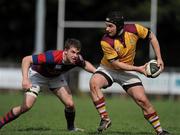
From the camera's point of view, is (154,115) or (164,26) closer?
(154,115)

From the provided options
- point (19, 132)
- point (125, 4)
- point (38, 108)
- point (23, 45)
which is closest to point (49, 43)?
point (23, 45)

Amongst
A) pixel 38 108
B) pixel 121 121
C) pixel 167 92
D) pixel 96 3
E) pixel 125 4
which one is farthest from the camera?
pixel 96 3

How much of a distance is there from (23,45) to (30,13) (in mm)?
2105

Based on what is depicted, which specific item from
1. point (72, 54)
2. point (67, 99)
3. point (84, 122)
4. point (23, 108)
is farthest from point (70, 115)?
point (84, 122)

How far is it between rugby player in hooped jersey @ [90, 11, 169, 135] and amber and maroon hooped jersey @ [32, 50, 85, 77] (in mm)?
514

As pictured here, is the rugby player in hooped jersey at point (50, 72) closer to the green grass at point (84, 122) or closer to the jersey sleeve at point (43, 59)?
the jersey sleeve at point (43, 59)

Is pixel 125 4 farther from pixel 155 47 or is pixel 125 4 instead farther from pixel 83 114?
pixel 155 47

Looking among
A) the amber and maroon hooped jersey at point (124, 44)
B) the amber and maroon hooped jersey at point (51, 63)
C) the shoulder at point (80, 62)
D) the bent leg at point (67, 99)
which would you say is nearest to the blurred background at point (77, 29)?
the bent leg at point (67, 99)

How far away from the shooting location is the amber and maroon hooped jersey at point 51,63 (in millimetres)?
11438

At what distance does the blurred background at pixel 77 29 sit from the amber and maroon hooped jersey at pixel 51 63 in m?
15.5

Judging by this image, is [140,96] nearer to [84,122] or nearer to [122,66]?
[122,66]

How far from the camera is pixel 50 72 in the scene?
11.9 m

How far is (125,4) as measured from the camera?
3778cm

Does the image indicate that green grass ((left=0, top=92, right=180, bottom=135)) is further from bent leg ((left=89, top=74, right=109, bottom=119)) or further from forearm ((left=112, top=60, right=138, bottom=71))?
forearm ((left=112, top=60, right=138, bottom=71))
